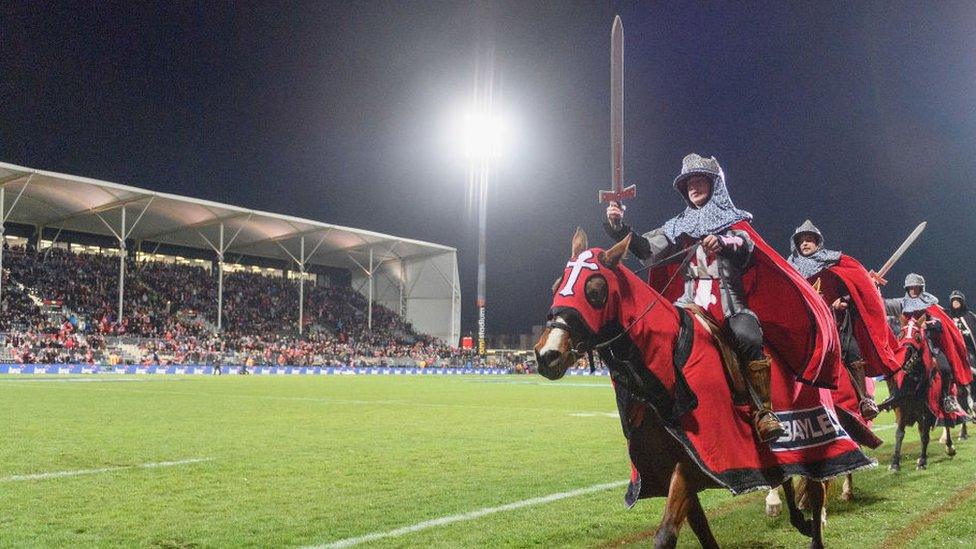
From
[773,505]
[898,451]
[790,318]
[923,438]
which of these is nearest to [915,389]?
[923,438]

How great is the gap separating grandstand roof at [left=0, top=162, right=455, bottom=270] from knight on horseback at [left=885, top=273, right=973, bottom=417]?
43.4 m

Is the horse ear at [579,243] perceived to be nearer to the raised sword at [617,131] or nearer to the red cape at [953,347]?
the raised sword at [617,131]

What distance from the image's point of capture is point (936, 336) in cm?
1094

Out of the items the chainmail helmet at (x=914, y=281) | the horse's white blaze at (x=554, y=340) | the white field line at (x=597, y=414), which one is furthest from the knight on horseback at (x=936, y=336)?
the horse's white blaze at (x=554, y=340)

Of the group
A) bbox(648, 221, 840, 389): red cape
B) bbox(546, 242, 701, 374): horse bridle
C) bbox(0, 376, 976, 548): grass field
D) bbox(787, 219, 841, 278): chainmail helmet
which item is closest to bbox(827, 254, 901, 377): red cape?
bbox(787, 219, 841, 278): chainmail helmet

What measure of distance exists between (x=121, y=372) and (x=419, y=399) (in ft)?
87.2

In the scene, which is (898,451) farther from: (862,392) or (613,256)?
(613,256)

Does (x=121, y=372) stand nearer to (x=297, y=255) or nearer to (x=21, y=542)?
(x=297, y=255)

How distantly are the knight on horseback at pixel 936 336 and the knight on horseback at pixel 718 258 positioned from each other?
20.4 feet

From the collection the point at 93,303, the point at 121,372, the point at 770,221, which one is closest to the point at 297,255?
the point at 93,303

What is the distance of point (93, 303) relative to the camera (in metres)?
52.5

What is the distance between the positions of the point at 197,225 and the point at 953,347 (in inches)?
2099

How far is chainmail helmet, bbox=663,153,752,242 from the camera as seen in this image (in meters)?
5.40

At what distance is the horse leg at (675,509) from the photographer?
4298mm
